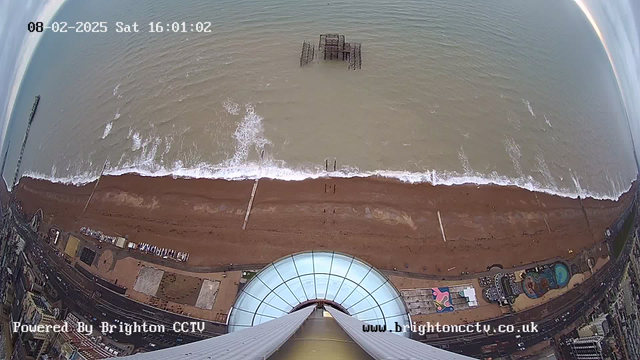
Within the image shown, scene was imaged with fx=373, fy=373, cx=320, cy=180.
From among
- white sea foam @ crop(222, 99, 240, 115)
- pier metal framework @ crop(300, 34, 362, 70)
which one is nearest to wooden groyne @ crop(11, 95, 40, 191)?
white sea foam @ crop(222, 99, 240, 115)


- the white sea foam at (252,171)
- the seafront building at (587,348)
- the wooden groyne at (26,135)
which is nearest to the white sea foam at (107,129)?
the white sea foam at (252,171)

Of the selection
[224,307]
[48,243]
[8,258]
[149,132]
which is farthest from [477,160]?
[8,258]

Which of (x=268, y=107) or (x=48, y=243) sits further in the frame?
(x=268, y=107)

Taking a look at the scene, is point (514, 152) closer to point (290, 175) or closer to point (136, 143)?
point (290, 175)

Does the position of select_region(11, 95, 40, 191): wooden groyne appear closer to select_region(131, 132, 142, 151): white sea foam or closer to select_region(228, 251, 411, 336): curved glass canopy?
select_region(131, 132, 142, 151): white sea foam

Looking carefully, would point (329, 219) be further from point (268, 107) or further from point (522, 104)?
point (522, 104)

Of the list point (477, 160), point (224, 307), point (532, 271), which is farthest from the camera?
point (477, 160)

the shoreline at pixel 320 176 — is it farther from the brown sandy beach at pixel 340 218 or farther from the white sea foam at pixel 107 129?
the white sea foam at pixel 107 129
